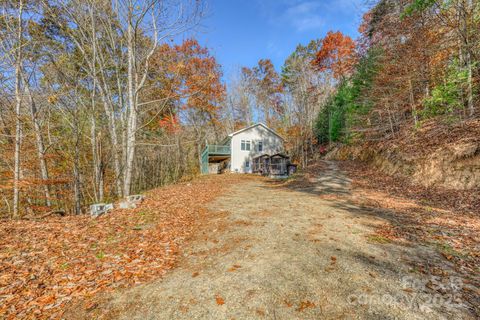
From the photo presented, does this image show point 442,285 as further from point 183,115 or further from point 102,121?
point 183,115

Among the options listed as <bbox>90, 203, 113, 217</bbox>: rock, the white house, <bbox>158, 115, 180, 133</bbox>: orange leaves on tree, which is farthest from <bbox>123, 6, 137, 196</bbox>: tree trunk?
the white house

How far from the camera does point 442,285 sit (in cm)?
275

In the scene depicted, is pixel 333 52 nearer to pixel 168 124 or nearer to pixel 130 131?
pixel 168 124

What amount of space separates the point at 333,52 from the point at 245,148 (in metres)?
20.1

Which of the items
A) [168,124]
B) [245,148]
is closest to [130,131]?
[168,124]

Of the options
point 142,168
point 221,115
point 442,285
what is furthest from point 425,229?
point 221,115

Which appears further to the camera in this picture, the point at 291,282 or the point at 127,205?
the point at 127,205

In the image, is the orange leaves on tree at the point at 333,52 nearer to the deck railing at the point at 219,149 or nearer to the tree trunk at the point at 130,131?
the deck railing at the point at 219,149

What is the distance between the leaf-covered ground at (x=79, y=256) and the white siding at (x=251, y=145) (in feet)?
53.8

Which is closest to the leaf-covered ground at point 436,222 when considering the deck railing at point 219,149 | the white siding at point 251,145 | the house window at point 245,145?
the white siding at point 251,145

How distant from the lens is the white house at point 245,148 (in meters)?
22.2

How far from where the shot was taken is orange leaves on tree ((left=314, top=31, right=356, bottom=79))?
28.7 meters

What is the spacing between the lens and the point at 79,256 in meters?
3.66

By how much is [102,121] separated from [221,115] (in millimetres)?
17651
